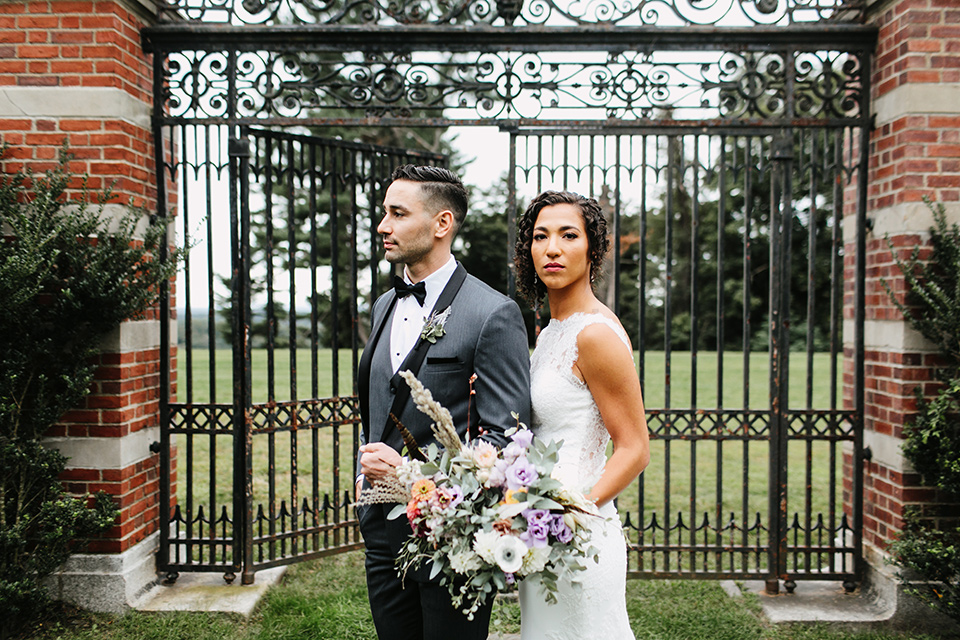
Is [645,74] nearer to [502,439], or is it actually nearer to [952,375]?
[952,375]

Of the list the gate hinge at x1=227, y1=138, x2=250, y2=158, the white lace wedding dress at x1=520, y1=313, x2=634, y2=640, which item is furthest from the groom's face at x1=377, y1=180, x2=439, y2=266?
the gate hinge at x1=227, y1=138, x2=250, y2=158

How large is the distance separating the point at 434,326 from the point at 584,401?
588 mm

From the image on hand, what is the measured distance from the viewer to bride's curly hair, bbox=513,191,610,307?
7.47 feet

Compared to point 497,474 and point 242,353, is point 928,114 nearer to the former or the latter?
point 497,474

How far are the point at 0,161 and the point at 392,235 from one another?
278 cm

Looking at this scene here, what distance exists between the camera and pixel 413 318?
2.44 meters

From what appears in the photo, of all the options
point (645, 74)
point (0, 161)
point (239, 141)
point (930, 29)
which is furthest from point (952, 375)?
point (0, 161)

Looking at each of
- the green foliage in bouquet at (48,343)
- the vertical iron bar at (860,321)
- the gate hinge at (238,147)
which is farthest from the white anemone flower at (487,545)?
the vertical iron bar at (860,321)

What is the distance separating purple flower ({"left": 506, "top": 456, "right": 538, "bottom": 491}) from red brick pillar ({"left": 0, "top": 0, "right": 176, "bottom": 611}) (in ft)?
9.91

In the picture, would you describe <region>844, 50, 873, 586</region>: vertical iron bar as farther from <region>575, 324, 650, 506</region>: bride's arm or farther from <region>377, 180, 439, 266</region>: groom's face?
<region>377, 180, 439, 266</region>: groom's face

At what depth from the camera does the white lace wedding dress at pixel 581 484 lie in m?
2.18

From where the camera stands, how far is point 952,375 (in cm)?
372

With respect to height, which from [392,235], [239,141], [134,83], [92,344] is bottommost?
[92,344]

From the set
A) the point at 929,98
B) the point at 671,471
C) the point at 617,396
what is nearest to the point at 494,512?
the point at 617,396
